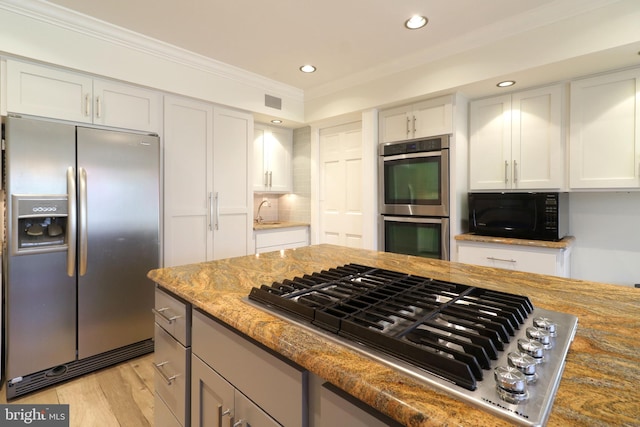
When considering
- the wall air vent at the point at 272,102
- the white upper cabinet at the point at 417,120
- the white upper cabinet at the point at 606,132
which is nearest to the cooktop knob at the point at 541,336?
the white upper cabinet at the point at 606,132

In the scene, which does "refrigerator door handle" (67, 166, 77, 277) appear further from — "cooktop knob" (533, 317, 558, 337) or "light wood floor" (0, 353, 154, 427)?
"cooktop knob" (533, 317, 558, 337)

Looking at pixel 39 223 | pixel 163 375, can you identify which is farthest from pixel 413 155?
pixel 39 223

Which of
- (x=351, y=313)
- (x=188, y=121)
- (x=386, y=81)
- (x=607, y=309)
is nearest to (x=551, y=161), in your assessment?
(x=386, y=81)

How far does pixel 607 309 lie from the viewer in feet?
Answer: 3.13

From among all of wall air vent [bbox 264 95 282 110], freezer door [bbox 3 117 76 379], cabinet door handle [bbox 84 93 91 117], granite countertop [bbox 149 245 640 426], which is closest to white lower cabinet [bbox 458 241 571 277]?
granite countertop [bbox 149 245 640 426]

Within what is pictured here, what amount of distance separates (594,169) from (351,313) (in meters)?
2.57

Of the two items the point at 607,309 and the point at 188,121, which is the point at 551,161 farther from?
the point at 188,121

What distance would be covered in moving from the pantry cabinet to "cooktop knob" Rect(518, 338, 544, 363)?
9.17 ft

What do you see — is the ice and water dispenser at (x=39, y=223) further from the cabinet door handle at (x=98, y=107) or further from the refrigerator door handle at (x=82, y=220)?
the cabinet door handle at (x=98, y=107)

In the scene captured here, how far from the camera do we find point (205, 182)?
3074mm

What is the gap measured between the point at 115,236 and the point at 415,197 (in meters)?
2.63

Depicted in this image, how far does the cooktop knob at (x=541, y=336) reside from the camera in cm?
67

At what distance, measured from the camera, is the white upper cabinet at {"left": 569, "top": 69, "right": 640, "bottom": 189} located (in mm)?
2186

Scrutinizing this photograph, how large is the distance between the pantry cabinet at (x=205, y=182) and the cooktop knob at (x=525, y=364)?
2804mm
